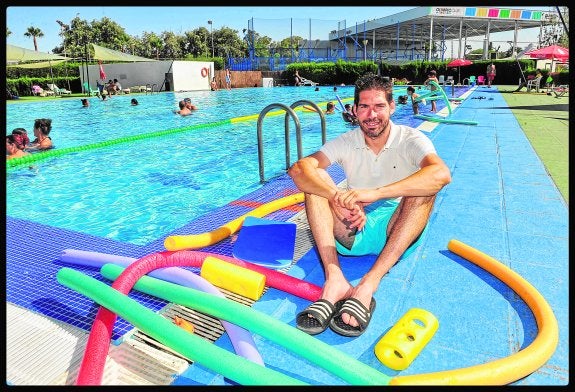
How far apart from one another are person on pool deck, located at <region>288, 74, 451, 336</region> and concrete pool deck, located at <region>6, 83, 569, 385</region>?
167 millimetres

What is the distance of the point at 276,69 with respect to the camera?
139ft

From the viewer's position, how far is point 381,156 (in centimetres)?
310

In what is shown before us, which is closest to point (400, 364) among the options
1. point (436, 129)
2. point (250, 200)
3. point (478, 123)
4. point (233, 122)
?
point (250, 200)

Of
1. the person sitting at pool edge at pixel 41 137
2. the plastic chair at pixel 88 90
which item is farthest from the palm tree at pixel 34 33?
the person sitting at pool edge at pixel 41 137

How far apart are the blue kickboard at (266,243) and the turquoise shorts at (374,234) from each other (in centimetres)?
42

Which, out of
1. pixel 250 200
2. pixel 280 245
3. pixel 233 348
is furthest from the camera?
pixel 250 200

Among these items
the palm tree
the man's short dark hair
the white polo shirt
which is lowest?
the white polo shirt

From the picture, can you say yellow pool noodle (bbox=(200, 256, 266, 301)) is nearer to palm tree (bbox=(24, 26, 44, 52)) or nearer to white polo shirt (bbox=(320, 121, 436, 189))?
white polo shirt (bbox=(320, 121, 436, 189))

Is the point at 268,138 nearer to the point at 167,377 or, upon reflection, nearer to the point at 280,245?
the point at 280,245

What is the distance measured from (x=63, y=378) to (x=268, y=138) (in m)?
10.0

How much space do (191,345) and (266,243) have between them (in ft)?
4.78

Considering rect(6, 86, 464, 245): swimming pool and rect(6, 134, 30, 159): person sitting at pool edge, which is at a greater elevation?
rect(6, 134, 30, 159): person sitting at pool edge

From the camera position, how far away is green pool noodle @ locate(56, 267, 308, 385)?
187 centimetres

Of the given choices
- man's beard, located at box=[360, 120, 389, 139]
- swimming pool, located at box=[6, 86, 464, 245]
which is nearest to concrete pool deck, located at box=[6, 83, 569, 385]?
man's beard, located at box=[360, 120, 389, 139]
